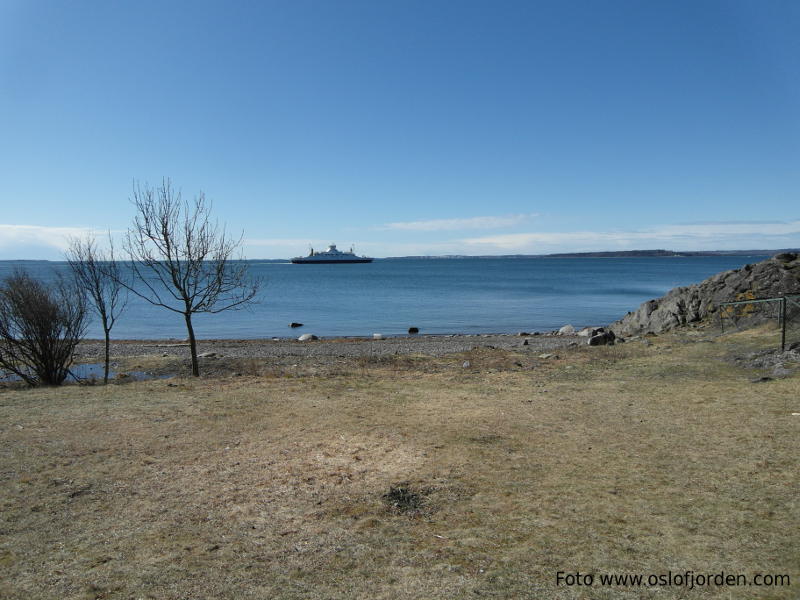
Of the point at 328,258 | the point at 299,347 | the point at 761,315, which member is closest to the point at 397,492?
the point at 761,315

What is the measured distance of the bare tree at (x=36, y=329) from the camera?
14.5 metres

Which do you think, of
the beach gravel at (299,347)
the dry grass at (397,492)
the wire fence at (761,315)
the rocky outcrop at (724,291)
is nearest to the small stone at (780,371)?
the dry grass at (397,492)

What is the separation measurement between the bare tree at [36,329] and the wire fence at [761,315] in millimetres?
19846

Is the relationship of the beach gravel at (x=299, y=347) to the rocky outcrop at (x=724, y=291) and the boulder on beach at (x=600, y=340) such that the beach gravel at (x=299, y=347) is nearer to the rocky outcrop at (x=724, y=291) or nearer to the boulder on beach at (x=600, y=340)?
the boulder on beach at (x=600, y=340)

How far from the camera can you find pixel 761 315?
18219 mm

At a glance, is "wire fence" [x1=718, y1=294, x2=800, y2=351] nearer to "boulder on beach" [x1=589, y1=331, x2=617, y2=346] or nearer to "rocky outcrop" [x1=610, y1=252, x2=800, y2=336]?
"rocky outcrop" [x1=610, y1=252, x2=800, y2=336]

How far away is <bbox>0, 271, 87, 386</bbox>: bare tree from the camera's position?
14.5 m

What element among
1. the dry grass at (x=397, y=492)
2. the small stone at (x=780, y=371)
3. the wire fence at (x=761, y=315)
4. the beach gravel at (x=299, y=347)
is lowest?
the beach gravel at (x=299, y=347)

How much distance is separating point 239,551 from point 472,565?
6.84ft

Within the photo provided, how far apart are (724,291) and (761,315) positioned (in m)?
3.36

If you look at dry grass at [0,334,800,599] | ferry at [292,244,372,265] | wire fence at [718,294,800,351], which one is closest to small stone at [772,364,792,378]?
dry grass at [0,334,800,599]

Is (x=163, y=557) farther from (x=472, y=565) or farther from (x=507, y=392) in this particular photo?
(x=507, y=392)

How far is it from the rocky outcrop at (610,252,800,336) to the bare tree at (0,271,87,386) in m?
22.2

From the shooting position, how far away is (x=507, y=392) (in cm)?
1159
